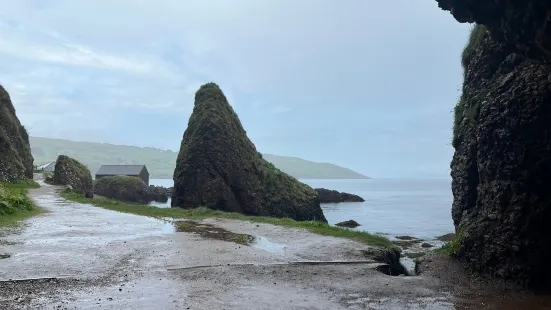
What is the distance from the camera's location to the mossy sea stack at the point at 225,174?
38469 mm

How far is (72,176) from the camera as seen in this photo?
5147 cm

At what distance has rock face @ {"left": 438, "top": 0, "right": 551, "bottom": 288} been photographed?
1056 centimetres

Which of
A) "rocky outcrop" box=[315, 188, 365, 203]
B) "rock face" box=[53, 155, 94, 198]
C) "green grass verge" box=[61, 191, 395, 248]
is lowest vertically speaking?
"green grass verge" box=[61, 191, 395, 248]

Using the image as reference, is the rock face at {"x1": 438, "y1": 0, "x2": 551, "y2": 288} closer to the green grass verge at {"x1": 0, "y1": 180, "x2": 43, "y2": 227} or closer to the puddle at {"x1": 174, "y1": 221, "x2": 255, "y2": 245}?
the puddle at {"x1": 174, "y1": 221, "x2": 255, "y2": 245}

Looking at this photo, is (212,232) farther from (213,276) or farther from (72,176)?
(72,176)

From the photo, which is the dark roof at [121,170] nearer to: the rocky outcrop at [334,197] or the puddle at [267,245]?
the rocky outcrop at [334,197]

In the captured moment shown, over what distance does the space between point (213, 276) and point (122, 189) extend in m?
52.8

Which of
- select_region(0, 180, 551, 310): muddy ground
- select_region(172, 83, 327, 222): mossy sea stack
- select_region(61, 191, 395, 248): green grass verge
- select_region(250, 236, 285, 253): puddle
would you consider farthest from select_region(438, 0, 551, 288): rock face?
select_region(172, 83, 327, 222): mossy sea stack

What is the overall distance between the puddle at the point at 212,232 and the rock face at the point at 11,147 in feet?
82.0

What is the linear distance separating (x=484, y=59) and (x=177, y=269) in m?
12.8

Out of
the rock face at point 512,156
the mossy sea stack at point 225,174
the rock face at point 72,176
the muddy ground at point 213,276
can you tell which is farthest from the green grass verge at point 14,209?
the rock face at point 72,176

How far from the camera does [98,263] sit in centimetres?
1323

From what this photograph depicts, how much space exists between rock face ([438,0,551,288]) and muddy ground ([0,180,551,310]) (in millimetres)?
898

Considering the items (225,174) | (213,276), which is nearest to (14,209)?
(213,276)
